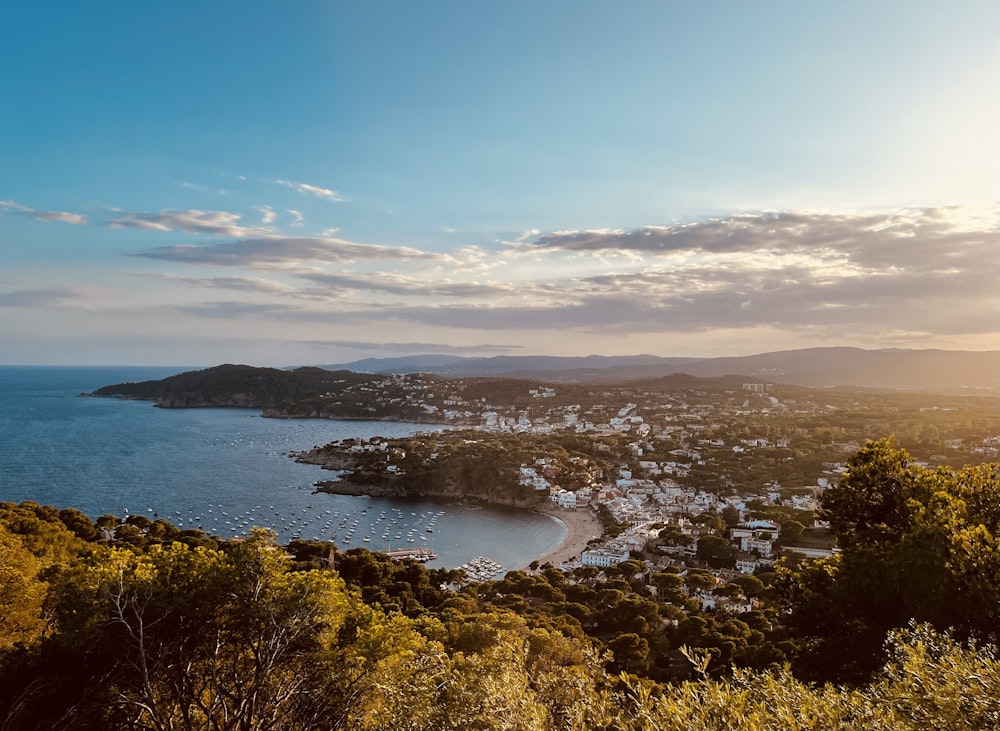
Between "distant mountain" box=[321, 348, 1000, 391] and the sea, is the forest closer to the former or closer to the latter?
the sea

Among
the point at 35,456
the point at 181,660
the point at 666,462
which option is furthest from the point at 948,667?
the point at 35,456

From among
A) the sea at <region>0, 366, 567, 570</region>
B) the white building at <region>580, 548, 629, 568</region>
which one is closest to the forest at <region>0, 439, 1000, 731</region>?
the white building at <region>580, 548, 629, 568</region>

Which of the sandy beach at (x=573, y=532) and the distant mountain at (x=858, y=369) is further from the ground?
the distant mountain at (x=858, y=369)

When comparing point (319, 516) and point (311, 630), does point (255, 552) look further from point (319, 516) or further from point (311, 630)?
point (319, 516)

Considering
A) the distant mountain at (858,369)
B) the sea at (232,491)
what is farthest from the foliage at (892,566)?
the distant mountain at (858,369)

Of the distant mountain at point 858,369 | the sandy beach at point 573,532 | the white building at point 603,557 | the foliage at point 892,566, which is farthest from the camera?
the distant mountain at point 858,369

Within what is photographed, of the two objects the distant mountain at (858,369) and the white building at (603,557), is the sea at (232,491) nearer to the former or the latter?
the white building at (603,557)
